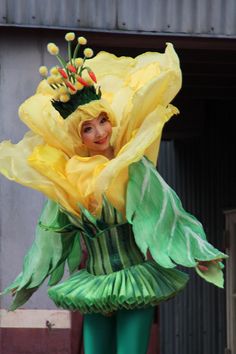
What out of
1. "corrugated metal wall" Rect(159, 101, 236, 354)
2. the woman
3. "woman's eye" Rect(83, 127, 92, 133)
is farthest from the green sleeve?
"corrugated metal wall" Rect(159, 101, 236, 354)

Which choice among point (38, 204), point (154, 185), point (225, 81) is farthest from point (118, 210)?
point (225, 81)

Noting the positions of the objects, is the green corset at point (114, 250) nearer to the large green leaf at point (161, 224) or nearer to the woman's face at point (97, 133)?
the large green leaf at point (161, 224)

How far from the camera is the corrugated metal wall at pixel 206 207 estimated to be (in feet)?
31.8

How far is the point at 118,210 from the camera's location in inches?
185

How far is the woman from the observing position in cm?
458

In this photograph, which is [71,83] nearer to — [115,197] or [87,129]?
[87,129]

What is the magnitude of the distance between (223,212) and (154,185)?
4.92 m

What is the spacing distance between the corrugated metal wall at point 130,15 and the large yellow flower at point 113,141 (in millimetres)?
1479

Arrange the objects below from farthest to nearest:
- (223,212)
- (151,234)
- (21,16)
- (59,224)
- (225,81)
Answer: (223,212) → (225,81) → (21,16) → (59,224) → (151,234)

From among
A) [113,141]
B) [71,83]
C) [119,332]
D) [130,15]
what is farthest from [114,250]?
[130,15]

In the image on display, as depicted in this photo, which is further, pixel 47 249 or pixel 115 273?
pixel 47 249

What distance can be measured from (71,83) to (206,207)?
17.2ft

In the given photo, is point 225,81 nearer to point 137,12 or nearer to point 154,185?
point 137,12

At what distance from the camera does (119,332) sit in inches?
185
